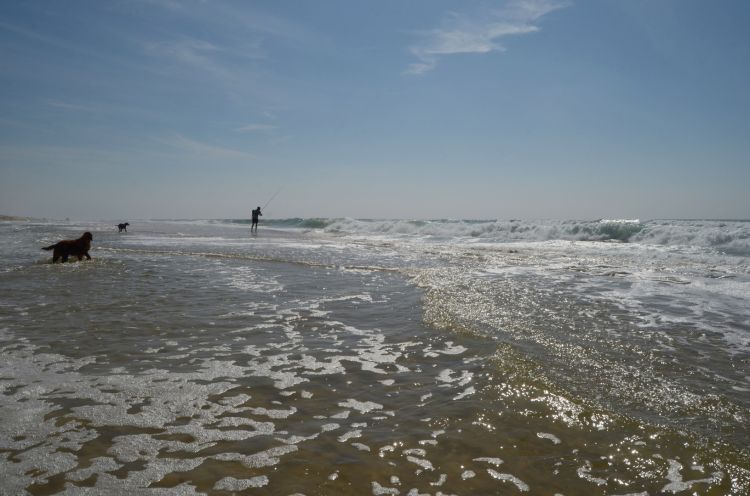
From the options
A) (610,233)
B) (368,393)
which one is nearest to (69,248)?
(368,393)

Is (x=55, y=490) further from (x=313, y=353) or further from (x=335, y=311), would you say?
(x=335, y=311)

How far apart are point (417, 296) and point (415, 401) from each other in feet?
15.0

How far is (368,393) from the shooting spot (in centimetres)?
367

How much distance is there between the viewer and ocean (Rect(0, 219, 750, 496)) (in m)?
2.49

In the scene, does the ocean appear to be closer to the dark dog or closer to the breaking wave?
the dark dog

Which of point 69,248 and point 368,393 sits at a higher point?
point 69,248

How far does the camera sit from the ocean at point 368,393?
8.18ft

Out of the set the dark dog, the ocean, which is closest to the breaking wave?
the ocean

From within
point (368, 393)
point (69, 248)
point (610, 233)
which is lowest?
point (368, 393)

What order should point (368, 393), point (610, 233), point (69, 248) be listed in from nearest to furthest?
point (368, 393) → point (69, 248) → point (610, 233)

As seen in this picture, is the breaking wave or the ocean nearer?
the ocean

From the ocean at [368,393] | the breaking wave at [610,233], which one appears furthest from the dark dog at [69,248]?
the breaking wave at [610,233]

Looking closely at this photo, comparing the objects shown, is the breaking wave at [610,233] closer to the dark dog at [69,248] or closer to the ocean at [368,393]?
the ocean at [368,393]

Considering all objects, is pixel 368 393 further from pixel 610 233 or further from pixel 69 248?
pixel 610 233
